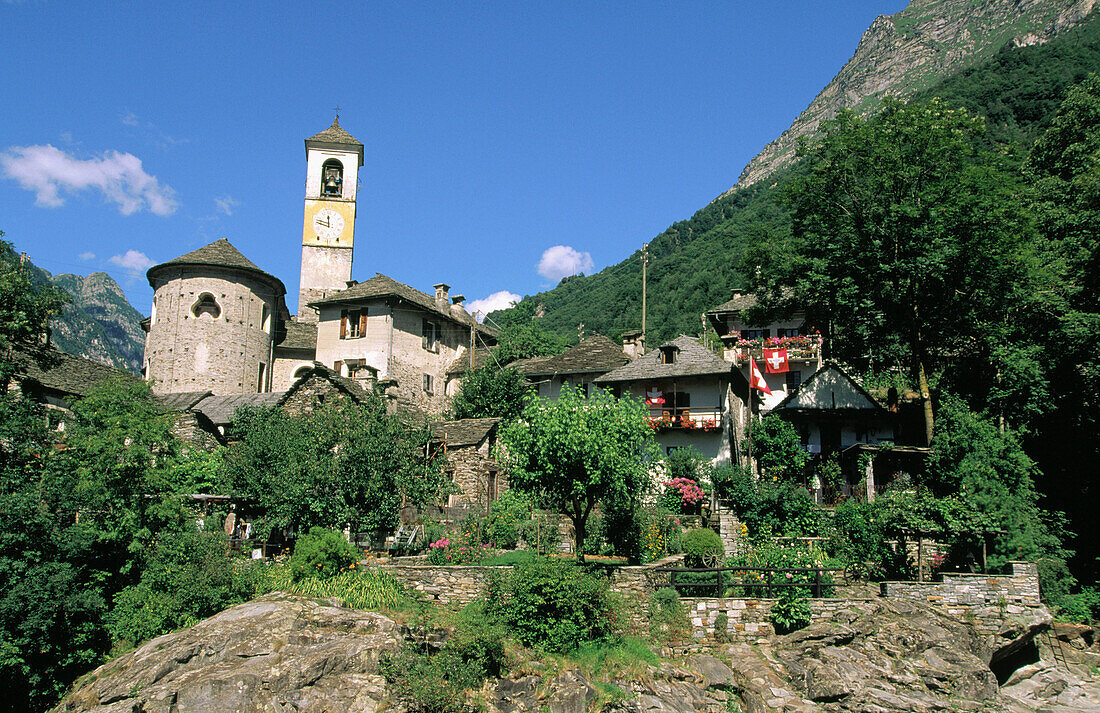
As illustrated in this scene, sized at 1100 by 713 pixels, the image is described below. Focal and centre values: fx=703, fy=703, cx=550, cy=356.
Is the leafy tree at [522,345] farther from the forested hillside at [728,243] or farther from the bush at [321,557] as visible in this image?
the bush at [321,557]

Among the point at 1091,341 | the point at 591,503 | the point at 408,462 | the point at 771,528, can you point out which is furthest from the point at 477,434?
the point at 1091,341

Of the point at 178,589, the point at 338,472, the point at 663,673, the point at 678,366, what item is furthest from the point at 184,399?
the point at 663,673

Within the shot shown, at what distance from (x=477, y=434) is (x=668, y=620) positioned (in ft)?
44.4

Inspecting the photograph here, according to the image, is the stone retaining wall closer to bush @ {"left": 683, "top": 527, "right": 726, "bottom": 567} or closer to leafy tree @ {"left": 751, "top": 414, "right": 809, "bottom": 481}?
bush @ {"left": 683, "top": 527, "right": 726, "bottom": 567}

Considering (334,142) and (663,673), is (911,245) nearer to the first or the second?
(663,673)

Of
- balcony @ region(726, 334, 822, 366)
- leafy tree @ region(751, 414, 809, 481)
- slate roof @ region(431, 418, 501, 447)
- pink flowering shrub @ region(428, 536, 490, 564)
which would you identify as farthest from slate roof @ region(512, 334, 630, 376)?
pink flowering shrub @ region(428, 536, 490, 564)

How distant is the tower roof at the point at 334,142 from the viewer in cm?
5545

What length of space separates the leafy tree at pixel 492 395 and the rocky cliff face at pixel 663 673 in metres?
19.9

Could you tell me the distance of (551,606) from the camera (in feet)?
59.7

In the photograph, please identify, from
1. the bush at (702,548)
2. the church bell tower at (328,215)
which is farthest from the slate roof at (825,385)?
the church bell tower at (328,215)

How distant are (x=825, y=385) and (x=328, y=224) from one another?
126ft

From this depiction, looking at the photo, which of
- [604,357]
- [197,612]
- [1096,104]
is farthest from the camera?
[604,357]

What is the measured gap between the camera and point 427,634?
58.7 ft

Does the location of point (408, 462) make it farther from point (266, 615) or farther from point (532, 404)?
point (266, 615)
